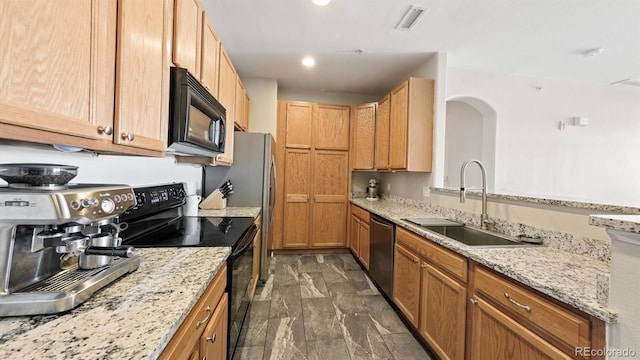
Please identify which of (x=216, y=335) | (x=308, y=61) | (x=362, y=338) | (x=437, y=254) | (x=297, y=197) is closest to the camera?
(x=216, y=335)

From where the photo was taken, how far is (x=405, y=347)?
1.86 metres

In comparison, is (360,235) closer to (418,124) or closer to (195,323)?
(418,124)

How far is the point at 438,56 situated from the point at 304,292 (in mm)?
2881

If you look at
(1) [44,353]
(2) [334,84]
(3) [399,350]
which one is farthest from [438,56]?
(1) [44,353]

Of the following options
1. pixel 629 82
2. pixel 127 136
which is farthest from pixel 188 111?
pixel 629 82

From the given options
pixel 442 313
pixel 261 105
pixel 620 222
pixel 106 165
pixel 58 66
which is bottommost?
pixel 442 313

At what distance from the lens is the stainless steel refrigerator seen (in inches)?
107

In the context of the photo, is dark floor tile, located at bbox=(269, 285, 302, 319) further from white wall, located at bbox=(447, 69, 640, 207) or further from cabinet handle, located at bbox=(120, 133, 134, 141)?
white wall, located at bbox=(447, 69, 640, 207)

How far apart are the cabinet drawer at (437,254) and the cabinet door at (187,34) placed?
6.03 feet

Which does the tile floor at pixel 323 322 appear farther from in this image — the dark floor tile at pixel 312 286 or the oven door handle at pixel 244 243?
the oven door handle at pixel 244 243

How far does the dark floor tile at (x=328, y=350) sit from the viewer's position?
5.75ft

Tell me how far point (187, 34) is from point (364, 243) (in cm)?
271

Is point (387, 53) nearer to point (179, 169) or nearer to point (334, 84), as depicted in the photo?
point (334, 84)

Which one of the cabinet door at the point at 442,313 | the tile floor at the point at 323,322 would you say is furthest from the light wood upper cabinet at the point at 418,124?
the tile floor at the point at 323,322
